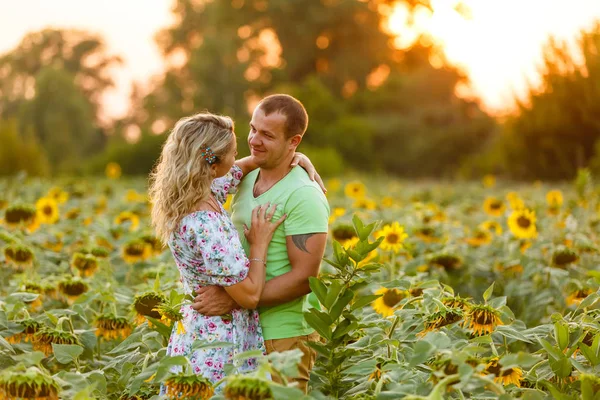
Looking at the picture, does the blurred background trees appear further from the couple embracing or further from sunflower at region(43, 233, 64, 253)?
the couple embracing

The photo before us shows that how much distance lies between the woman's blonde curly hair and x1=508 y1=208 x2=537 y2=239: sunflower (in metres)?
2.70

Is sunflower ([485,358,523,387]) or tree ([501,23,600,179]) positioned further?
tree ([501,23,600,179])

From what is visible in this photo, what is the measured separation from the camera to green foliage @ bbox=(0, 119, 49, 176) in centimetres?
1232

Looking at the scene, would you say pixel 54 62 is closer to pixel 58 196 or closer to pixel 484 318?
pixel 58 196

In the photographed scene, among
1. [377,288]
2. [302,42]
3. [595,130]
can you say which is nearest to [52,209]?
[377,288]

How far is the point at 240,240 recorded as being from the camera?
2605mm

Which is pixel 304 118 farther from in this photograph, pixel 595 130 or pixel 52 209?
pixel 595 130

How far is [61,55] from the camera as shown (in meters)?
39.4

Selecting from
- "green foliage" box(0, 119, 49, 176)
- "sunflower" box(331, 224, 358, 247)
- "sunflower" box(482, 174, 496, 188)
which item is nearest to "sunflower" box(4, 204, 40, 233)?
"sunflower" box(331, 224, 358, 247)

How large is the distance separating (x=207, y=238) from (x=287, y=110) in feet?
1.64

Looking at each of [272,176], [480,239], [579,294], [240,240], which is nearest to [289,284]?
[240,240]

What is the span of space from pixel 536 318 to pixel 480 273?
688mm

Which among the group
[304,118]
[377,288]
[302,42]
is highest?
[302,42]

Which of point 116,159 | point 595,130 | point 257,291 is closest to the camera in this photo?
point 257,291
